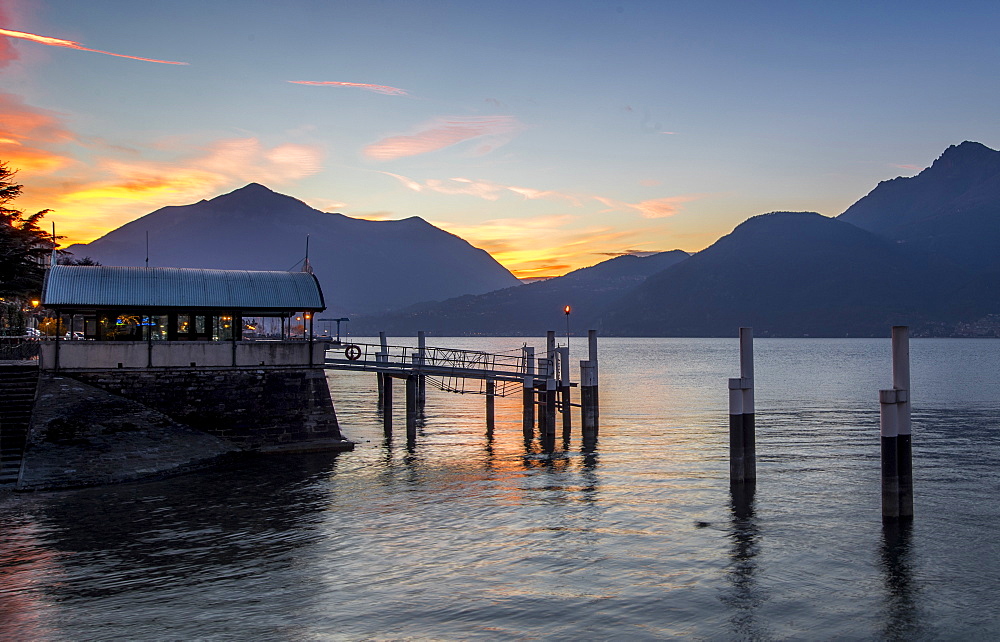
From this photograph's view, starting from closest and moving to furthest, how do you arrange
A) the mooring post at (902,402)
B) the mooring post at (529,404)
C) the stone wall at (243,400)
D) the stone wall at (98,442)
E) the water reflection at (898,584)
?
the water reflection at (898,584) < the mooring post at (902,402) < the stone wall at (98,442) < the stone wall at (243,400) < the mooring post at (529,404)

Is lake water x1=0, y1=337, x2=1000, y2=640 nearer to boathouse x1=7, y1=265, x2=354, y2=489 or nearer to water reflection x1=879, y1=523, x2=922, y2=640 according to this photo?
water reflection x1=879, y1=523, x2=922, y2=640

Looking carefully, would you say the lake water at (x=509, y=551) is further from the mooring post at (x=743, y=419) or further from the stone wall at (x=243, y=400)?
the stone wall at (x=243, y=400)

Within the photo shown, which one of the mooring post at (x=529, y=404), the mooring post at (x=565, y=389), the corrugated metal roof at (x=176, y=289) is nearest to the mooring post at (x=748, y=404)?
the mooring post at (x=565, y=389)

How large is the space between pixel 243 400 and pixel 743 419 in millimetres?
21362

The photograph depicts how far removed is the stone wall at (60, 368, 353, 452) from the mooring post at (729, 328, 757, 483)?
61.1ft

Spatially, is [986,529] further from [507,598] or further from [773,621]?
[507,598]

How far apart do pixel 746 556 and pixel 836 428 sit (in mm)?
31213

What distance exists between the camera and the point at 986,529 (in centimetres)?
2331

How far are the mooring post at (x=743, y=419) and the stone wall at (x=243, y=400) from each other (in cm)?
1862

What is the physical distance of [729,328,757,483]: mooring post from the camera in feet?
87.9

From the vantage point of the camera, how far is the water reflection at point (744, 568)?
16.4 m

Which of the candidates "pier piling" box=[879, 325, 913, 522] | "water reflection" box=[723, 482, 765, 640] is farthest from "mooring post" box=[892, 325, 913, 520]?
"water reflection" box=[723, 482, 765, 640]

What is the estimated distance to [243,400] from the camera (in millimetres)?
35344

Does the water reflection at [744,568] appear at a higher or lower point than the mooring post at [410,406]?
lower
